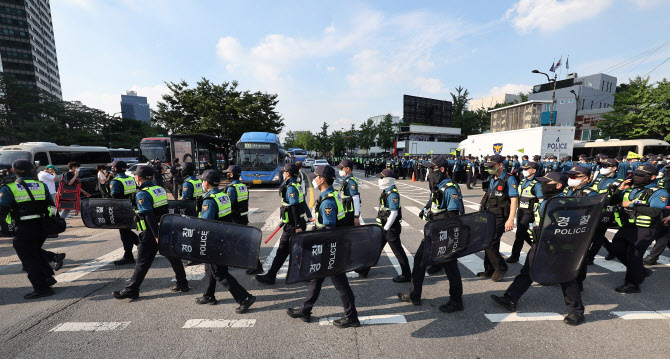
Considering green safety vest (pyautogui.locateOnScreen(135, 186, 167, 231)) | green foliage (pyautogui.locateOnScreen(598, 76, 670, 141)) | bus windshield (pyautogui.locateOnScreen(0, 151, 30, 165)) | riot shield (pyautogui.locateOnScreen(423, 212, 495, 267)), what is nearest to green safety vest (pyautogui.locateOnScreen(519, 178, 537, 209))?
riot shield (pyautogui.locateOnScreen(423, 212, 495, 267))

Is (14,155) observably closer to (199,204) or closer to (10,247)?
(10,247)

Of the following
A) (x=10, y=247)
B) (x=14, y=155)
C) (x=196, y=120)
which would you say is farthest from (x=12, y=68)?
(x=10, y=247)

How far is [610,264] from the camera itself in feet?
17.7

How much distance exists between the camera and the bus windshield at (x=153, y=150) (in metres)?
23.6

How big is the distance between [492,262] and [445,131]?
58.4 metres

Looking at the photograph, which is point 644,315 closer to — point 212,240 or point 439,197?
point 439,197

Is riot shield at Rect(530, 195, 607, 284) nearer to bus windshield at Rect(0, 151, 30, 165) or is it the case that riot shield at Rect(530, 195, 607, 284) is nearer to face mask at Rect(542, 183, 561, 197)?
face mask at Rect(542, 183, 561, 197)

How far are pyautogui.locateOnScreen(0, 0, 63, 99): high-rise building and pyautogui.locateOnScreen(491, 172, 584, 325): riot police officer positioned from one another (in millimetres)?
95950

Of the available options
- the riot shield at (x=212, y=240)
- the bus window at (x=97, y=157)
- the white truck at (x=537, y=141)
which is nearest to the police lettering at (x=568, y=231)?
the riot shield at (x=212, y=240)

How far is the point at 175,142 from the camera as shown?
1970 centimetres

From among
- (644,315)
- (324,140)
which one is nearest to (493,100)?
(324,140)

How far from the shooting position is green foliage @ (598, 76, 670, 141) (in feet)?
89.1

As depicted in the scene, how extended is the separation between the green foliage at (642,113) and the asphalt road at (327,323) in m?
35.1

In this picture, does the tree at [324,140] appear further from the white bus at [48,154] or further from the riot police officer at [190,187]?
the riot police officer at [190,187]
